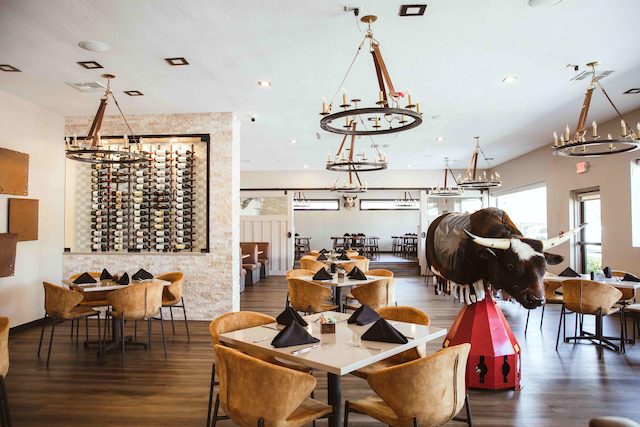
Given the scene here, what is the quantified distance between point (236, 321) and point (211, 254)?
378 cm

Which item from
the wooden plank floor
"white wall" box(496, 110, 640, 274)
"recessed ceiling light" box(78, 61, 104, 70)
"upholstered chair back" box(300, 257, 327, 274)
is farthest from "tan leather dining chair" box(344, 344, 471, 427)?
"white wall" box(496, 110, 640, 274)

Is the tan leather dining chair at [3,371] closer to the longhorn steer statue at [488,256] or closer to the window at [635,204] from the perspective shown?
the longhorn steer statue at [488,256]

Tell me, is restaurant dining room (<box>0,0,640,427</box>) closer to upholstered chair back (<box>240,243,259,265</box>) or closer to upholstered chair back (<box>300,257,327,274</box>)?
upholstered chair back (<box>300,257,327,274</box>)

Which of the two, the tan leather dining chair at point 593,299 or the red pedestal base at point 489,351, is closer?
the red pedestal base at point 489,351

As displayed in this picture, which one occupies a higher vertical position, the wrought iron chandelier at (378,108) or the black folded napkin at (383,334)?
the wrought iron chandelier at (378,108)

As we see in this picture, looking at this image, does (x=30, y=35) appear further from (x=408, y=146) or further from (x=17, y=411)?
(x=408, y=146)

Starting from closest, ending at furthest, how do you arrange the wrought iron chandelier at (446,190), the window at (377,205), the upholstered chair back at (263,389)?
the upholstered chair back at (263,389), the wrought iron chandelier at (446,190), the window at (377,205)

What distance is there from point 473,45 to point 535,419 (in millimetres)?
3515

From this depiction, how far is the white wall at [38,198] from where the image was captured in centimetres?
605

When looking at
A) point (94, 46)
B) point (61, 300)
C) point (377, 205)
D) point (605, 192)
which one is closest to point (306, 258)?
point (61, 300)

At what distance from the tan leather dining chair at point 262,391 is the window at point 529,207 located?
31.8 ft

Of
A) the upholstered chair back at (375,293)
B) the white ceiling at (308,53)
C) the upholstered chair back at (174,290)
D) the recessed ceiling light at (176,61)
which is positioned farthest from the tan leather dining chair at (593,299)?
the recessed ceiling light at (176,61)

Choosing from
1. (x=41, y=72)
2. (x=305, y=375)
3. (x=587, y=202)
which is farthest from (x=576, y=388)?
(x=41, y=72)

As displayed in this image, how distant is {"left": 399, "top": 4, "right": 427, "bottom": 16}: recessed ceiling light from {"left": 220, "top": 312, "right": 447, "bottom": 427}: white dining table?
2610 millimetres
